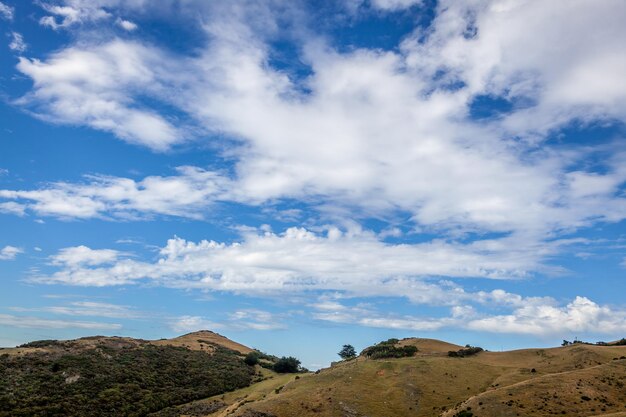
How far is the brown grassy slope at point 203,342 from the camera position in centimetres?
12862

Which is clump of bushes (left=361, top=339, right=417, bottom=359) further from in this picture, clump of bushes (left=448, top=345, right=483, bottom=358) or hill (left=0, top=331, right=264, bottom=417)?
hill (left=0, top=331, right=264, bottom=417)

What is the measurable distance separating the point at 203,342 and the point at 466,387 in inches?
3317

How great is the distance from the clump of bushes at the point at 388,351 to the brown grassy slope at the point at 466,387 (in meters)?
7.67

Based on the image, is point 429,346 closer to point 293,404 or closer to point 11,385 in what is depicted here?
point 293,404

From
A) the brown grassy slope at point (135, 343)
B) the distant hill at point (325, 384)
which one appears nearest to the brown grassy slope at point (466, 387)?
the distant hill at point (325, 384)

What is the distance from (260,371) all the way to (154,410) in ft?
133

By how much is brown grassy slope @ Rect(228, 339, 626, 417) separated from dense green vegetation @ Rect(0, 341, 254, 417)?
23.3 metres

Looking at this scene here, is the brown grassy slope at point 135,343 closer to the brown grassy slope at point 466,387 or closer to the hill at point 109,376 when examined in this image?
the hill at point 109,376

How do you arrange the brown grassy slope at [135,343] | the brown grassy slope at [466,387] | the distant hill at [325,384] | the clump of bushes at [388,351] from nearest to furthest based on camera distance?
the brown grassy slope at [466,387]
the distant hill at [325,384]
the brown grassy slope at [135,343]
the clump of bushes at [388,351]

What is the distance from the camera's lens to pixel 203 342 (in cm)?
13738

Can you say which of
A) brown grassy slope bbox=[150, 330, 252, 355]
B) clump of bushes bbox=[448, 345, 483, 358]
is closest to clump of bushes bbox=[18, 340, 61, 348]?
brown grassy slope bbox=[150, 330, 252, 355]

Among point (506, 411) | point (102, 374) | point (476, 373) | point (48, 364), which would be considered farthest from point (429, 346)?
point (48, 364)

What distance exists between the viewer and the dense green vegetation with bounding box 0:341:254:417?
255 feet

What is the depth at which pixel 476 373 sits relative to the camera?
84875mm
